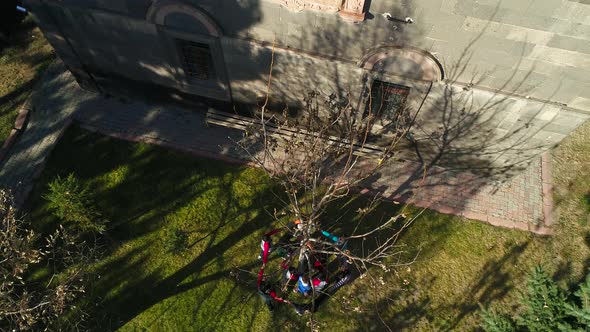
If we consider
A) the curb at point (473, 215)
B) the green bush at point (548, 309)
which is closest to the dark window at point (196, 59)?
the curb at point (473, 215)

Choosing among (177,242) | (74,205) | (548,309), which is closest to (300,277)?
(177,242)

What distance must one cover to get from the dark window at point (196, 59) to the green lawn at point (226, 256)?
2820 millimetres

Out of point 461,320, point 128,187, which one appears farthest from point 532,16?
point 128,187

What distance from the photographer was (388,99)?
11.1m

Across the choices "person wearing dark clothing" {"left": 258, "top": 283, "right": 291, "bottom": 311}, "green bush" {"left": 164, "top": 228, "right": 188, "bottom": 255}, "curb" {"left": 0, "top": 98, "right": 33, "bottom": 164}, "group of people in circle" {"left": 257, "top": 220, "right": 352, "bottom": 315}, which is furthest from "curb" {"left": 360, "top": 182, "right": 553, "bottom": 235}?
"curb" {"left": 0, "top": 98, "right": 33, "bottom": 164}

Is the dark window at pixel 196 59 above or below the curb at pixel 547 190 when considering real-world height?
above

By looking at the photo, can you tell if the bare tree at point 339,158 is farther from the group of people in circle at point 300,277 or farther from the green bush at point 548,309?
the green bush at point 548,309

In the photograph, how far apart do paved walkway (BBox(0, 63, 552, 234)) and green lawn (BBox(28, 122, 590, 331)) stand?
439 mm

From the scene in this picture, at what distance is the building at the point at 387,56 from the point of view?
837 cm

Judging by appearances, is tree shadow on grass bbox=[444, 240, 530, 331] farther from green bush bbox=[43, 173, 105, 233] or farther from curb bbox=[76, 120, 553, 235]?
green bush bbox=[43, 173, 105, 233]

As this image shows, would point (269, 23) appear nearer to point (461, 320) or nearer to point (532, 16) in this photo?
point (532, 16)

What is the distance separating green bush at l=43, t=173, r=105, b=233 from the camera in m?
9.84

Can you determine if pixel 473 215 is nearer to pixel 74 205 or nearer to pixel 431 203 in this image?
pixel 431 203

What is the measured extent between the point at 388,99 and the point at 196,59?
19.6 ft
